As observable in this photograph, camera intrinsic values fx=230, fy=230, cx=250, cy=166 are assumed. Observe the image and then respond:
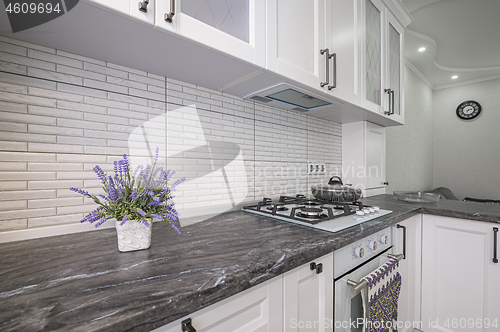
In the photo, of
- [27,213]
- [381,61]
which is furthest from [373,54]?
[27,213]

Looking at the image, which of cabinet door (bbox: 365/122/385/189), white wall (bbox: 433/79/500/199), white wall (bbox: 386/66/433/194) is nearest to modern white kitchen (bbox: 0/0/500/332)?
cabinet door (bbox: 365/122/385/189)

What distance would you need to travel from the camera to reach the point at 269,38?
3.30 ft

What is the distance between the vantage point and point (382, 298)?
43.5 inches

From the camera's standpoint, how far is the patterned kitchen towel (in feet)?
3.31

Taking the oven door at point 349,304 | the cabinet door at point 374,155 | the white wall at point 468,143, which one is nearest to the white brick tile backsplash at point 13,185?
the oven door at point 349,304

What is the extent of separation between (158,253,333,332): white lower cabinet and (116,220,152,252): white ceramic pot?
314mm

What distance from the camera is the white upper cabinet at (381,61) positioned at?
1679 mm

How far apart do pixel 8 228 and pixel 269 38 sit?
121 centimetres

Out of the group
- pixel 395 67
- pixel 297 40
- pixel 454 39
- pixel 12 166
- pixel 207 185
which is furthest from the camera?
pixel 454 39

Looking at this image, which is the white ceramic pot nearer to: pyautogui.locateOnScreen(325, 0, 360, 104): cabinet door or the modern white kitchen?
the modern white kitchen

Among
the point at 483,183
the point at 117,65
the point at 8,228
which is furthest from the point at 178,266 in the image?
the point at 483,183

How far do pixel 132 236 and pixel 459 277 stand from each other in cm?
194

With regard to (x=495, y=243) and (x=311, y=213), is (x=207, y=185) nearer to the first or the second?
(x=311, y=213)

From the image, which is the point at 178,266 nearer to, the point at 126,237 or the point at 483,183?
the point at 126,237
